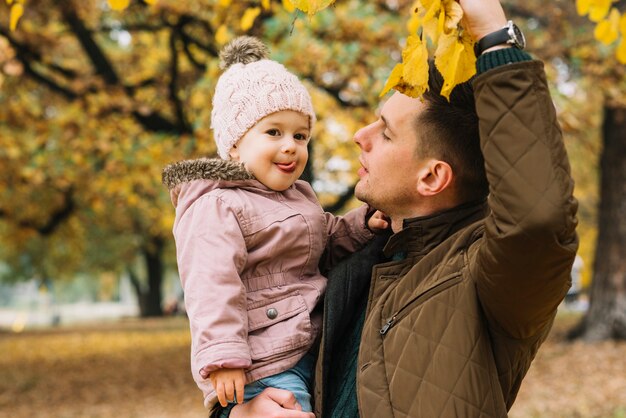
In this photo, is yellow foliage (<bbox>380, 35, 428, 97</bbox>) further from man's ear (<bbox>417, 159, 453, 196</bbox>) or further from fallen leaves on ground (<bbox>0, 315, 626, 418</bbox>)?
fallen leaves on ground (<bbox>0, 315, 626, 418</bbox>)

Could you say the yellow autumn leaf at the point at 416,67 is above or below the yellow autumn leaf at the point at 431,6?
below

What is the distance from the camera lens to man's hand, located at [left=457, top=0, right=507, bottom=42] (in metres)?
1.75

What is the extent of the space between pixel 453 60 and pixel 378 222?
2.59ft

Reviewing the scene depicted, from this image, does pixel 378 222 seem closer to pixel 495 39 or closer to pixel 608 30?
pixel 495 39

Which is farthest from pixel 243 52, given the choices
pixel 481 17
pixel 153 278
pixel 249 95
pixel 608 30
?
pixel 153 278

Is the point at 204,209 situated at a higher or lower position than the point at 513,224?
higher

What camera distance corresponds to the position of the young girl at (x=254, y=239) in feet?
6.85

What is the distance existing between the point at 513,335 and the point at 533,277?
235 mm

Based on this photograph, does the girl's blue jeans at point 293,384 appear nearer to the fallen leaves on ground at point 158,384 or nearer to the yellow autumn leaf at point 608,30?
the yellow autumn leaf at point 608,30

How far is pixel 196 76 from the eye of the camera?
1011 cm

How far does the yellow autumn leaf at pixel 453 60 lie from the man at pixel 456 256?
0.12 feet

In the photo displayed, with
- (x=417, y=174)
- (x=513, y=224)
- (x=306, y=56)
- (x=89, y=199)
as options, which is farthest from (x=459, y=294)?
(x=89, y=199)

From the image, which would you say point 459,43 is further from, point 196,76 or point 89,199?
point 89,199

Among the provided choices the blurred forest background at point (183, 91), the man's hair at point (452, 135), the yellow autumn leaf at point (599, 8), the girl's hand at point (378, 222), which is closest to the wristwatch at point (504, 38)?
the man's hair at point (452, 135)
